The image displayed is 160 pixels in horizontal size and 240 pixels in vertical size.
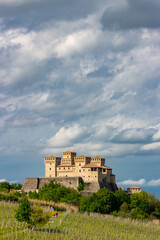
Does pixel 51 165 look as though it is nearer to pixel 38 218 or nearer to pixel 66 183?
pixel 66 183

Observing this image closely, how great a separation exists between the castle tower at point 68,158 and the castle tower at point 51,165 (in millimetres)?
1550

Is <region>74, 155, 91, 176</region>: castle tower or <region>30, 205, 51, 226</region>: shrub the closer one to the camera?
<region>30, 205, 51, 226</region>: shrub

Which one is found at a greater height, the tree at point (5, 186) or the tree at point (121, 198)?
the tree at point (5, 186)

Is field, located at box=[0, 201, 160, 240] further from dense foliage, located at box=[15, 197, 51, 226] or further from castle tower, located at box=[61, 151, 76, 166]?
castle tower, located at box=[61, 151, 76, 166]

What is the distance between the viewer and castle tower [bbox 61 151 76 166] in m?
106

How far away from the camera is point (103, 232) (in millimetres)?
54062

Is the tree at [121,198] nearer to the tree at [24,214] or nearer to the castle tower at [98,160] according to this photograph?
the castle tower at [98,160]

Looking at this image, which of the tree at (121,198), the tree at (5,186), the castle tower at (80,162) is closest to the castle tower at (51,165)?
the castle tower at (80,162)

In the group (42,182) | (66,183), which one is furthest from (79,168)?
(42,182)

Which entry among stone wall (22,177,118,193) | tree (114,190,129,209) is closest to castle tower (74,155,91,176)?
stone wall (22,177,118,193)

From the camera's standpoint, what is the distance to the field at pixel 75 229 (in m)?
45.7

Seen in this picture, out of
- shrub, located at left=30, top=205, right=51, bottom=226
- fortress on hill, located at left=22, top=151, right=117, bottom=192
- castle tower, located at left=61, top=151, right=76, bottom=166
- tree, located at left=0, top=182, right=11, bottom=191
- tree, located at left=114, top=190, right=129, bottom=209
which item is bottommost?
shrub, located at left=30, top=205, right=51, bottom=226

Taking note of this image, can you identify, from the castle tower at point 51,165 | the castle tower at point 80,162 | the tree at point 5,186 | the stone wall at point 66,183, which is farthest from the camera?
the castle tower at point 51,165

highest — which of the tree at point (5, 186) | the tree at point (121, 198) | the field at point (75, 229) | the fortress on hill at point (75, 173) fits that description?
the fortress on hill at point (75, 173)
